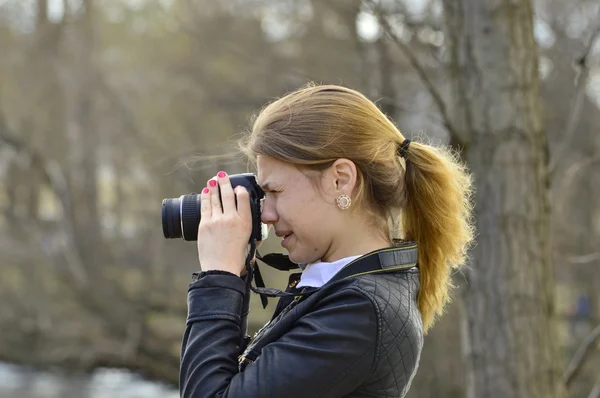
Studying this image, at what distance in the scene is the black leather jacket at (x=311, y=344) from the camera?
44.6 inches

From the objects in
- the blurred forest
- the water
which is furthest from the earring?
the water

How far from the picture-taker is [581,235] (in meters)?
8.20

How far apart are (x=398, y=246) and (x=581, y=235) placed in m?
7.42

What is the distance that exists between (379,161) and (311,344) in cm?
31

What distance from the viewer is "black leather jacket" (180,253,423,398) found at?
44.6 inches

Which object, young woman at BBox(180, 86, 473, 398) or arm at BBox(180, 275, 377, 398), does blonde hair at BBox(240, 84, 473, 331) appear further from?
arm at BBox(180, 275, 377, 398)

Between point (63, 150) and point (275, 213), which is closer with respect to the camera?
point (275, 213)

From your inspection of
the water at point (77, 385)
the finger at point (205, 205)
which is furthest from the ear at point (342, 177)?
the water at point (77, 385)

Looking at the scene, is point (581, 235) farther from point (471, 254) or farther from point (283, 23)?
point (471, 254)

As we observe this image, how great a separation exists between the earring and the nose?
102 millimetres

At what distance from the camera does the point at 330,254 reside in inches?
50.9

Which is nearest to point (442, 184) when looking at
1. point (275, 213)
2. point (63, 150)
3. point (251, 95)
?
point (275, 213)

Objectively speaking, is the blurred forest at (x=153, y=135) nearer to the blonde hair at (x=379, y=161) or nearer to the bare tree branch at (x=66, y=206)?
the bare tree branch at (x=66, y=206)

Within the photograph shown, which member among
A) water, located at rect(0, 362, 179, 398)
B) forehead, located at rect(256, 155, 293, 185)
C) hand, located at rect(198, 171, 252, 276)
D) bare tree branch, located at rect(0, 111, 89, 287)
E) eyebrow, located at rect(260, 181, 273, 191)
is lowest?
water, located at rect(0, 362, 179, 398)
